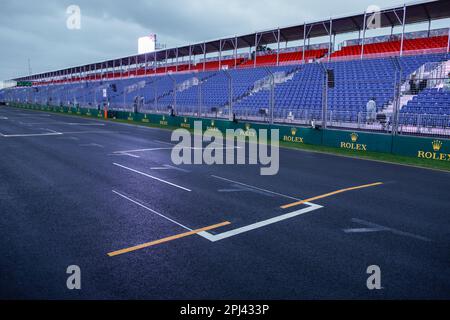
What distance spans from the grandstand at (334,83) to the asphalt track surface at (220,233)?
800cm

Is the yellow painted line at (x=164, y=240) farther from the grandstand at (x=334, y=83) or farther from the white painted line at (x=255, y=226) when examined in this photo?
the grandstand at (x=334, y=83)

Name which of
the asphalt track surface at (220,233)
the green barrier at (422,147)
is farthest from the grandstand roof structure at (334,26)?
the asphalt track surface at (220,233)

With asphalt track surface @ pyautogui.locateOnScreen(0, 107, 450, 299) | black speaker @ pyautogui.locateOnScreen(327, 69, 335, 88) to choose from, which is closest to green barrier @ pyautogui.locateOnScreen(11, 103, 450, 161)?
black speaker @ pyautogui.locateOnScreen(327, 69, 335, 88)

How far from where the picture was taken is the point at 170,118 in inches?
1175

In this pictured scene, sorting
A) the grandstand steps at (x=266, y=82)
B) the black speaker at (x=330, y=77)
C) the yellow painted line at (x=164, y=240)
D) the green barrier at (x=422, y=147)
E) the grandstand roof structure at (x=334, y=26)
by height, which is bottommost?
the yellow painted line at (x=164, y=240)

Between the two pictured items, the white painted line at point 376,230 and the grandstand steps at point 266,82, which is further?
the grandstand steps at point 266,82

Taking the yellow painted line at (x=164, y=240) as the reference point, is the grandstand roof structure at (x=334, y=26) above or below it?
above

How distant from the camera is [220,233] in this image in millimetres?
6016

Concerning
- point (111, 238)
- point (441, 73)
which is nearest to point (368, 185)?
point (111, 238)

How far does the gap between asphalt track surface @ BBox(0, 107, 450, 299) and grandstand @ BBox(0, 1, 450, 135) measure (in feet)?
26.2

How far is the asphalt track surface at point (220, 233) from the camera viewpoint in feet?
14.2

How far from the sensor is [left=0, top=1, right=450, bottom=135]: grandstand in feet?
64.3
